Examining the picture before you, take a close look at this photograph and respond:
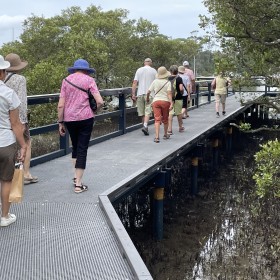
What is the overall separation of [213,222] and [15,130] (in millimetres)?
5579

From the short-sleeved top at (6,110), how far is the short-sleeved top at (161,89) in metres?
4.57

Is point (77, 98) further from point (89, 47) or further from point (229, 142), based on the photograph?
point (89, 47)

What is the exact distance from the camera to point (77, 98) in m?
5.00

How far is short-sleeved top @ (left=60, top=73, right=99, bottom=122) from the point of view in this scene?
4.98m

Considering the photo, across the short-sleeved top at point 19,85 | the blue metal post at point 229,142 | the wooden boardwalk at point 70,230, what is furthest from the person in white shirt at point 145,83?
the blue metal post at point 229,142

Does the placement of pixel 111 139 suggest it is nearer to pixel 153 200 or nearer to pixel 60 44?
pixel 153 200

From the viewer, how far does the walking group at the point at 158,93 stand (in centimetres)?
816

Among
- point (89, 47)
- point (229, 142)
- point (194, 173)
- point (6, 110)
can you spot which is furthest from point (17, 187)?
point (89, 47)

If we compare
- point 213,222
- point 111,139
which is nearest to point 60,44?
point 111,139

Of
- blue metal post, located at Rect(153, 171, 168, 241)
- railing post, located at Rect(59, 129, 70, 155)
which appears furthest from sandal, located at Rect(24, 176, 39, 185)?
blue metal post, located at Rect(153, 171, 168, 241)

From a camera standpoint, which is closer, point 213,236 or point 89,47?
point 213,236

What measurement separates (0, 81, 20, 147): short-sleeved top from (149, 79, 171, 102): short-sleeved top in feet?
15.0

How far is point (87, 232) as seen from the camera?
3912mm

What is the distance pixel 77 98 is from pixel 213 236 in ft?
13.2
